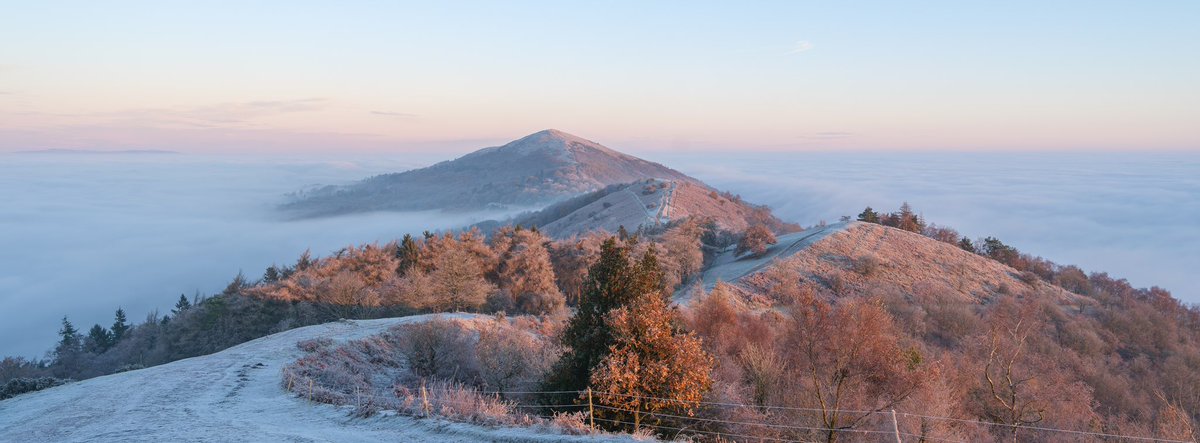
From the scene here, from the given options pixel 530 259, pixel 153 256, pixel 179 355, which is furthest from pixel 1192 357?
pixel 153 256

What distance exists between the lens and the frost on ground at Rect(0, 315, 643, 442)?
388 inches

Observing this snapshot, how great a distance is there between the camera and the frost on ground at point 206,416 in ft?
32.3

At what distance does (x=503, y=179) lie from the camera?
6358 inches

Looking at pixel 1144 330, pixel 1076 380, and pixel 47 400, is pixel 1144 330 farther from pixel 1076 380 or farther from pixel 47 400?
pixel 47 400

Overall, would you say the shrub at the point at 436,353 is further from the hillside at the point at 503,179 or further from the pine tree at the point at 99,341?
the hillside at the point at 503,179

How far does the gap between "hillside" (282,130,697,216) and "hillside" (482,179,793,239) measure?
5267 cm

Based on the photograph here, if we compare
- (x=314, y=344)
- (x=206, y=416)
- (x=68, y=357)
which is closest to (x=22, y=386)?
(x=314, y=344)

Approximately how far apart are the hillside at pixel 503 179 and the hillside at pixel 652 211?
5267 cm

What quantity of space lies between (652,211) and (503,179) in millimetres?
103548

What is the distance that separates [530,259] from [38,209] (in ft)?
615

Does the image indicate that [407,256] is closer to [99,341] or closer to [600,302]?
[600,302]

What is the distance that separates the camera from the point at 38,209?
16025 centimetres

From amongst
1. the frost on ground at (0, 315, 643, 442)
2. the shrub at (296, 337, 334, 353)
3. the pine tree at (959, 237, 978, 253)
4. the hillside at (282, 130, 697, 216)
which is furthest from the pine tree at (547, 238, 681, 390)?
the hillside at (282, 130, 697, 216)

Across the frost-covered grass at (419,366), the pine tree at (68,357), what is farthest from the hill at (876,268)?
the pine tree at (68,357)
